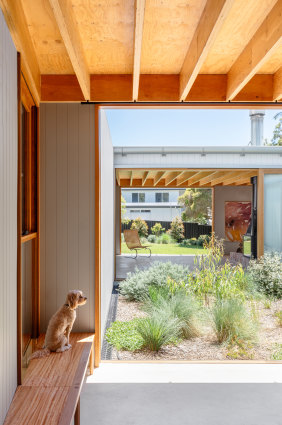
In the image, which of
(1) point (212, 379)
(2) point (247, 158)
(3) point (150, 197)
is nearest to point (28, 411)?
(1) point (212, 379)

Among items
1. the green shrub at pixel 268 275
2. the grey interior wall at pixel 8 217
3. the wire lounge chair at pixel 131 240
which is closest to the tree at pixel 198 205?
the wire lounge chair at pixel 131 240

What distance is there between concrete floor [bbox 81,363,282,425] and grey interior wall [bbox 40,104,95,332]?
601 mm

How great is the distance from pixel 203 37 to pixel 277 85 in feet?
3.76

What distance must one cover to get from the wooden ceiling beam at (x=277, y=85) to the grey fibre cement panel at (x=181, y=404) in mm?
2476

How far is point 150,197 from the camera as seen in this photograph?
2219 cm

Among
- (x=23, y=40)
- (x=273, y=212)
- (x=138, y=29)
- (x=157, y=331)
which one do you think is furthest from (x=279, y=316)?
(x=23, y=40)

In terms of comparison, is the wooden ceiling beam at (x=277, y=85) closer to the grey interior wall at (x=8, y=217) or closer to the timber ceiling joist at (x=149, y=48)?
the timber ceiling joist at (x=149, y=48)

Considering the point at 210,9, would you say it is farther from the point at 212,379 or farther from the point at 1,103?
the point at 212,379

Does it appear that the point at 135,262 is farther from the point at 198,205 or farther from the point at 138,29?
the point at 198,205

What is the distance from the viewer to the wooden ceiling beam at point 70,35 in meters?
1.77

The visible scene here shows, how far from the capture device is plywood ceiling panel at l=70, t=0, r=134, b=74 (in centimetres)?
199

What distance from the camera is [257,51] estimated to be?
230 centimetres

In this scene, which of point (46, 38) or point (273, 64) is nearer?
point (46, 38)

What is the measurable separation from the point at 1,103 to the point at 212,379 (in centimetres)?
267
